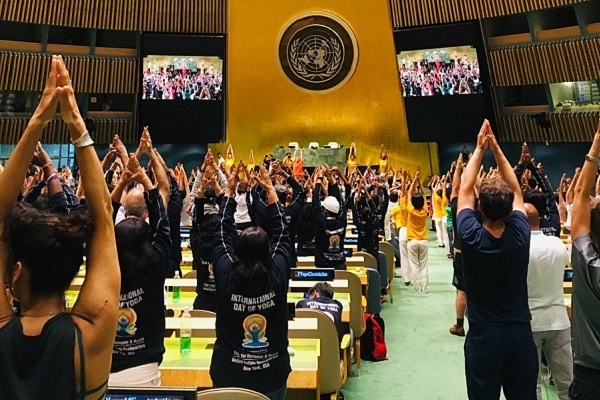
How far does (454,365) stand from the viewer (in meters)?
5.12

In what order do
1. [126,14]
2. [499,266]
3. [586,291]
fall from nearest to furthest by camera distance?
[586,291]
[499,266]
[126,14]

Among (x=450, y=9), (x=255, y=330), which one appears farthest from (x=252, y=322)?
(x=450, y=9)

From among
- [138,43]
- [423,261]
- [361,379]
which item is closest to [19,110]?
[138,43]

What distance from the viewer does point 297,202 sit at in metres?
5.89

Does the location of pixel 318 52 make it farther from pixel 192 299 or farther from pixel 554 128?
pixel 192 299

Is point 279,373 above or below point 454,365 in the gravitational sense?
above

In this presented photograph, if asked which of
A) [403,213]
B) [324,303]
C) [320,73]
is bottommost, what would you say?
[324,303]

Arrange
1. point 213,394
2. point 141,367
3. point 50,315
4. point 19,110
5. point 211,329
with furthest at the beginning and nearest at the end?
point 19,110 < point 211,329 < point 141,367 < point 213,394 < point 50,315

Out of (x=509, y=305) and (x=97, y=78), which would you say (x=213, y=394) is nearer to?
(x=509, y=305)

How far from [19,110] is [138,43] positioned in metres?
4.25

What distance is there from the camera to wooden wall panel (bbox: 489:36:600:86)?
15.2 meters

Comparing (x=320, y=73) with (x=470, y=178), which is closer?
(x=470, y=178)

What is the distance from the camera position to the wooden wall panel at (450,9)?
15766mm

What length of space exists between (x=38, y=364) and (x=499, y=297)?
219 cm
